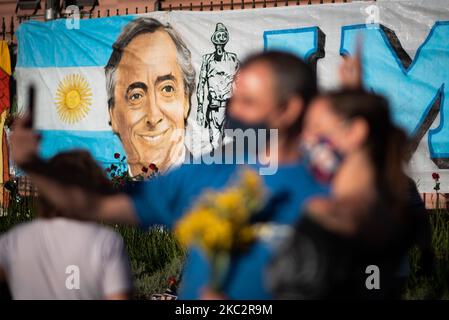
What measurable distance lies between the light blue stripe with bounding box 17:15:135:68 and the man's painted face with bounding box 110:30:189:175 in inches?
11.1

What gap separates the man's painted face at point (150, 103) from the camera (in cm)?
713

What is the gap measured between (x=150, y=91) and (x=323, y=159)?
5739 mm

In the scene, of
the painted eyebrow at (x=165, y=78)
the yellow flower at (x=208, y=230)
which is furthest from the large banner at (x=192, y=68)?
the yellow flower at (x=208, y=230)

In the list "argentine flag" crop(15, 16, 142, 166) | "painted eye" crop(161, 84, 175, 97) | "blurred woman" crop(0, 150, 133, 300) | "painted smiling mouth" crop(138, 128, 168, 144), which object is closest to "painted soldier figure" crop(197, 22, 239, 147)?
"painted eye" crop(161, 84, 175, 97)

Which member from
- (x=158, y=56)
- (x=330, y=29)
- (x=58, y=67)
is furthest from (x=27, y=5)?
(x=330, y=29)

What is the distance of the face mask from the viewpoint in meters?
1.55

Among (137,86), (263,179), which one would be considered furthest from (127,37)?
(263,179)

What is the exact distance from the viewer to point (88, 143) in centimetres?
751

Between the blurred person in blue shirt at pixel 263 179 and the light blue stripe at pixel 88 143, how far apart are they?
18.2ft

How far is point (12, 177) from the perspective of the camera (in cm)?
719

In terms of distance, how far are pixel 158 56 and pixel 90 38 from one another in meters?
0.92

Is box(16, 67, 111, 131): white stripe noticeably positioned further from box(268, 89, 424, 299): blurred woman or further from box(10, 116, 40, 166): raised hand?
box(268, 89, 424, 299): blurred woman

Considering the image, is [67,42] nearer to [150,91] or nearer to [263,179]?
[150,91]

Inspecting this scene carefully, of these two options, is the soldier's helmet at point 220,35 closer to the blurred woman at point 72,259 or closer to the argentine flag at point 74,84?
the argentine flag at point 74,84
